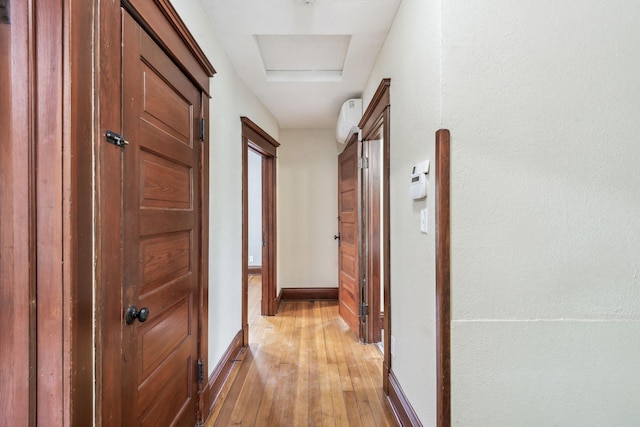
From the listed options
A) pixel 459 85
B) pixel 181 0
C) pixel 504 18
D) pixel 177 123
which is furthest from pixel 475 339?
pixel 181 0

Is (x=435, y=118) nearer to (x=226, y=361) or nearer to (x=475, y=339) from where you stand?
(x=475, y=339)

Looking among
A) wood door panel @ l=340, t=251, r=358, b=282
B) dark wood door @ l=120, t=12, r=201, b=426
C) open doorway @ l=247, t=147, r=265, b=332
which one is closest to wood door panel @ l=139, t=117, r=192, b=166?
dark wood door @ l=120, t=12, r=201, b=426

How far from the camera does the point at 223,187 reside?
2.09 meters

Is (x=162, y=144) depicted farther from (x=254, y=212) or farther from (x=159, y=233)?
(x=254, y=212)

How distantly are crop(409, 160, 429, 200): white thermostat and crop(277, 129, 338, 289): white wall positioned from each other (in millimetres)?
2592

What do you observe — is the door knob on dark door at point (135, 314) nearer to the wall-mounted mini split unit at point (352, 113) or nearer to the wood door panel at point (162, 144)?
the wood door panel at point (162, 144)

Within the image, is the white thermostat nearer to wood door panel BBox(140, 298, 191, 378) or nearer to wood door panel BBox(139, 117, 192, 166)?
wood door panel BBox(139, 117, 192, 166)

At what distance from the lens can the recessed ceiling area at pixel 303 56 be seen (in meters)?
2.10

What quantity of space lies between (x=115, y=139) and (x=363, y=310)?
241cm

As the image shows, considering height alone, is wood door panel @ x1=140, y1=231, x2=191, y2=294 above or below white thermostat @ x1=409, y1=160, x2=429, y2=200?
below

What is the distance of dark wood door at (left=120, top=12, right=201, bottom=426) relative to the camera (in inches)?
41.5

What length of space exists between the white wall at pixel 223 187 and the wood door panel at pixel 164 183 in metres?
0.33

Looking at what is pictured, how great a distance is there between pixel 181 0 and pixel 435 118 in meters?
1.33

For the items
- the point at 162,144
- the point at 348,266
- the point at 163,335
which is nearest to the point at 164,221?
the point at 162,144
